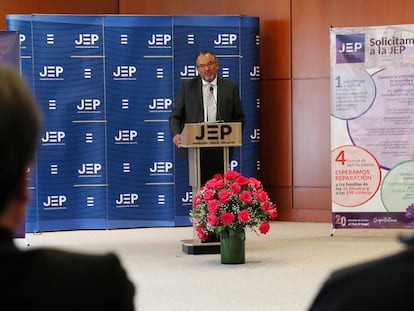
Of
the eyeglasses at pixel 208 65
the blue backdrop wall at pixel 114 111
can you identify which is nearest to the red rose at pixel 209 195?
the eyeglasses at pixel 208 65

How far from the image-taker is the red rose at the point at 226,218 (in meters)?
6.27

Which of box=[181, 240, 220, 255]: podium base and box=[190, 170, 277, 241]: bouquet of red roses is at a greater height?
box=[190, 170, 277, 241]: bouquet of red roses

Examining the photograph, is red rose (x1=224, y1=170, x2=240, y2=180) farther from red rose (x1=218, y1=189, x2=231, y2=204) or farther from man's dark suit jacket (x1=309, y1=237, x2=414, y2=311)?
man's dark suit jacket (x1=309, y1=237, x2=414, y2=311)

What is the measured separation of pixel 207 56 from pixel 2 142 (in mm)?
6026

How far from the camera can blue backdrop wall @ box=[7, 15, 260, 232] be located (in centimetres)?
848

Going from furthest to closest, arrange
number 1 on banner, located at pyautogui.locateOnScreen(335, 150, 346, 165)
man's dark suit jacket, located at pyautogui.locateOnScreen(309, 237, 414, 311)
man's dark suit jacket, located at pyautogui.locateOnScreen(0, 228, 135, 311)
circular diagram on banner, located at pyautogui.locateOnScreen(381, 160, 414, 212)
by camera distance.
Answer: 1. number 1 on banner, located at pyautogui.locateOnScreen(335, 150, 346, 165)
2. circular diagram on banner, located at pyautogui.locateOnScreen(381, 160, 414, 212)
3. man's dark suit jacket, located at pyautogui.locateOnScreen(0, 228, 135, 311)
4. man's dark suit jacket, located at pyautogui.locateOnScreen(309, 237, 414, 311)

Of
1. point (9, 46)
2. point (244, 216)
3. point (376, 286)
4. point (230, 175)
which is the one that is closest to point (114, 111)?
point (9, 46)

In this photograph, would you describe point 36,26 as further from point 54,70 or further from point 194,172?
point 194,172

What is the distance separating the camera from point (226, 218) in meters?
6.28

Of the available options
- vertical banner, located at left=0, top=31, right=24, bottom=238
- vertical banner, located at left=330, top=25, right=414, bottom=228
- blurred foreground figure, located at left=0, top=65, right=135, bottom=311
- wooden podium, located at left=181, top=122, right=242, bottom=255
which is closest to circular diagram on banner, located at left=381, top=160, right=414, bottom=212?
vertical banner, located at left=330, top=25, right=414, bottom=228

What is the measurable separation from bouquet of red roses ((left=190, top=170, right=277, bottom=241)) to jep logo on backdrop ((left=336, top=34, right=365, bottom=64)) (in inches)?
73.9

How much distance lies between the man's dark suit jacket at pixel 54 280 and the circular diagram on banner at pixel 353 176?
6798 mm

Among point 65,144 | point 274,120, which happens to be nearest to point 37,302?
point 65,144

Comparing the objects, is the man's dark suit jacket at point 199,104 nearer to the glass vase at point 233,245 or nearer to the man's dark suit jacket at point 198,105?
the man's dark suit jacket at point 198,105
